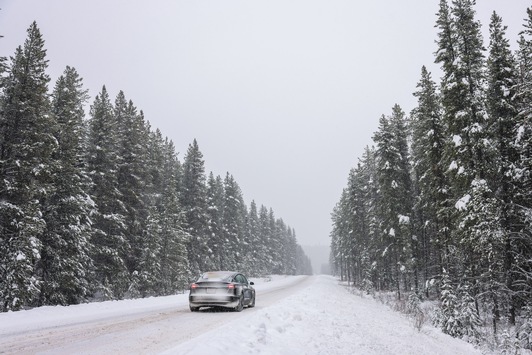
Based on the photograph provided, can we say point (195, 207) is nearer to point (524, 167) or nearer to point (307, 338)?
point (524, 167)

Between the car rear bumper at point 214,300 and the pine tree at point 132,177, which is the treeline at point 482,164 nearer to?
the car rear bumper at point 214,300

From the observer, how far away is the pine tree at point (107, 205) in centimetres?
2531

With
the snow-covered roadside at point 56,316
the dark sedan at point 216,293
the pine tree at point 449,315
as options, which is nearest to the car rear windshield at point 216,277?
the dark sedan at point 216,293

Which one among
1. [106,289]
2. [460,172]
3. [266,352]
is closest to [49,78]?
[106,289]

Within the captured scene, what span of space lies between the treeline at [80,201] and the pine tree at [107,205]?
0.08 metres

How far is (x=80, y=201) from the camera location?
20.6 metres

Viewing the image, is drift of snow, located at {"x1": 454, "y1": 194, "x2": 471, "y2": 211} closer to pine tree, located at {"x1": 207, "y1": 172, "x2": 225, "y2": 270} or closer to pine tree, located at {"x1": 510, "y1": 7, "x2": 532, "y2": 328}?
pine tree, located at {"x1": 510, "y1": 7, "x2": 532, "y2": 328}

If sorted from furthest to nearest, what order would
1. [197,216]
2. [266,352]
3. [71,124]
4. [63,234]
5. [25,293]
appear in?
[197,216] → [71,124] → [63,234] → [25,293] → [266,352]

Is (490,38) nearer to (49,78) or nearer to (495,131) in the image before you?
(495,131)

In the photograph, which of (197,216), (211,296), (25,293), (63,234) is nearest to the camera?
(211,296)

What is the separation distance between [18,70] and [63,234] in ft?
29.6

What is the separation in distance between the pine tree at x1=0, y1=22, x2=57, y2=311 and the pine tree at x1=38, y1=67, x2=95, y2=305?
3.49 ft

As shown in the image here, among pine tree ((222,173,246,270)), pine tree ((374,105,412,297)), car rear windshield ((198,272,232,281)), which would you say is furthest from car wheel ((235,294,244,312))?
pine tree ((222,173,246,270))

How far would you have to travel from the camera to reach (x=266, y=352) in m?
6.98
